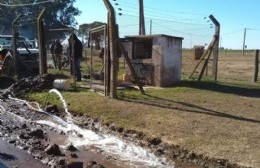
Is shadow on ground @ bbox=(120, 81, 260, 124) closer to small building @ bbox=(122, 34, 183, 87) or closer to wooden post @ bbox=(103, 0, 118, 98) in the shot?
wooden post @ bbox=(103, 0, 118, 98)

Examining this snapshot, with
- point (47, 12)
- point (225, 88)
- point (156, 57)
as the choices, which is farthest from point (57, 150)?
point (47, 12)

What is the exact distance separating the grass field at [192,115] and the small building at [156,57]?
3.11 feet

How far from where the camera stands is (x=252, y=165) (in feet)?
23.1

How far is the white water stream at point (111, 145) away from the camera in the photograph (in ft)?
25.4

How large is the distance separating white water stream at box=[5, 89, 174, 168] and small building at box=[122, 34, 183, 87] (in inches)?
224

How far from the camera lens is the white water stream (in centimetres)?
774

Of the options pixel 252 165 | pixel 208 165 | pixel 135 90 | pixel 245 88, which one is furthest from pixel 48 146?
pixel 245 88

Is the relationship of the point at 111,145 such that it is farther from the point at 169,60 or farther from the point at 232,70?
the point at 232,70

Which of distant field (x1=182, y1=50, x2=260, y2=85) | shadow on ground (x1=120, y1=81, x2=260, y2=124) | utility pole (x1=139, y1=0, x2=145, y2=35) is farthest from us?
utility pole (x1=139, y1=0, x2=145, y2=35)

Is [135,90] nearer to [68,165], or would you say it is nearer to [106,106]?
[106,106]

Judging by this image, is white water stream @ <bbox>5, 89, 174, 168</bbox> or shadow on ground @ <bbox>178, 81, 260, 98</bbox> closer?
white water stream @ <bbox>5, 89, 174, 168</bbox>

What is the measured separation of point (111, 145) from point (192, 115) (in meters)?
2.43

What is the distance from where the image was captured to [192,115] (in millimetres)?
10375

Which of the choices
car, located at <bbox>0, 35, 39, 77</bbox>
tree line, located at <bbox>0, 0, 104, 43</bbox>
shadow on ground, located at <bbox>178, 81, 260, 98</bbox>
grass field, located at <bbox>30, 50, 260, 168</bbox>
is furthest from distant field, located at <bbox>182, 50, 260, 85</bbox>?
tree line, located at <bbox>0, 0, 104, 43</bbox>
